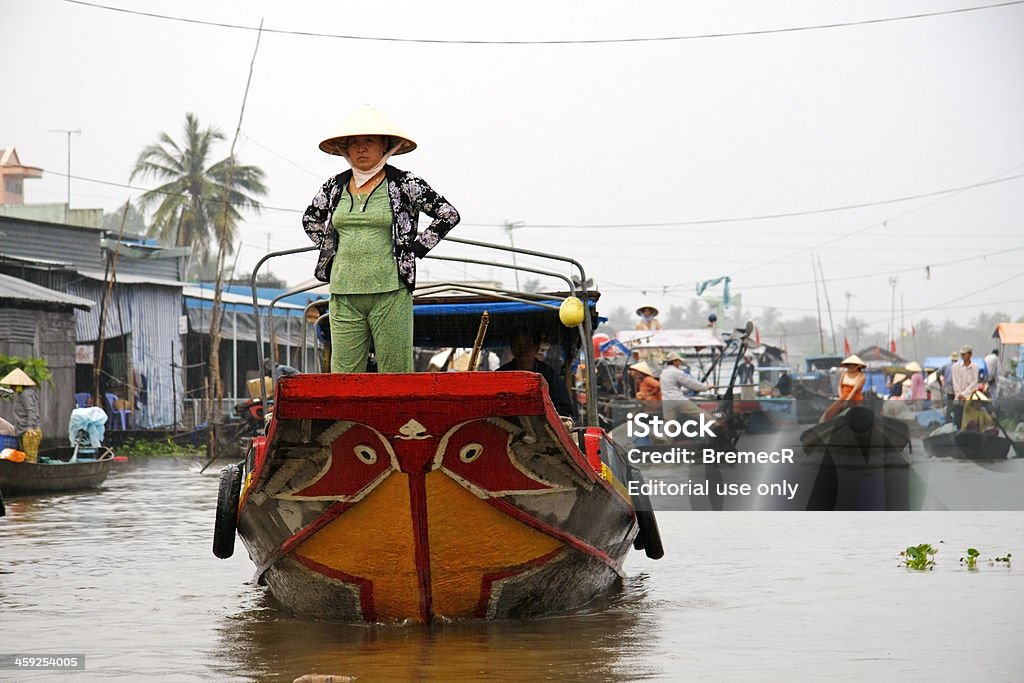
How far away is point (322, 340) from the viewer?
8.62 m

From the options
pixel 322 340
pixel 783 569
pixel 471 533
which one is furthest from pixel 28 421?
pixel 471 533

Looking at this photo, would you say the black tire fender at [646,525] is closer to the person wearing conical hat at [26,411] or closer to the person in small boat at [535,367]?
the person in small boat at [535,367]

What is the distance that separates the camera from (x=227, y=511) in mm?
7719

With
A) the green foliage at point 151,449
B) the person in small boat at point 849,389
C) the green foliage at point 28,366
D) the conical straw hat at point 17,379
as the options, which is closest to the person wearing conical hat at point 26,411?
the conical straw hat at point 17,379

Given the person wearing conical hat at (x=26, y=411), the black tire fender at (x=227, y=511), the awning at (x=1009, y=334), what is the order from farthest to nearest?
the awning at (x=1009, y=334) < the person wearing conical hat at (x=26, y=411) < the black tire fender at (x=227, y=511)

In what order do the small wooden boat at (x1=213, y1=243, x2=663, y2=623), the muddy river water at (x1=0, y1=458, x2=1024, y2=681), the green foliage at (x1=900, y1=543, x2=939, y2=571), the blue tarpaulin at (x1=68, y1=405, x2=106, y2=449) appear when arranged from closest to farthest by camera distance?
the small wooden boat at (x1=213, y1=243, x2=663, y2=623)
the muddy river water at (x1=0, y1=458, x2=1024, y2=681)
the green foliage at (x1=900, y1=543, x2=939, y2=571)
the blue tarpaulin at (x1=68, y1=405, x2=106, y2=449)

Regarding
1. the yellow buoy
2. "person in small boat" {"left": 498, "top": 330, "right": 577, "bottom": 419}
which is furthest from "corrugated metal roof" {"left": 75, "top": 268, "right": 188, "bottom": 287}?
the yellow buoy

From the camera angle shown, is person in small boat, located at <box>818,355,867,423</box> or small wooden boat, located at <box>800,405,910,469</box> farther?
person in small boat, located at <box>818,355,867,423</box>

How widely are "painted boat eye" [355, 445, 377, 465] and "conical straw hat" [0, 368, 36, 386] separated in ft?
35.2

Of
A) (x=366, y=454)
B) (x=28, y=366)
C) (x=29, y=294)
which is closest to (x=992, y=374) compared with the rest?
(x=29, y=294)

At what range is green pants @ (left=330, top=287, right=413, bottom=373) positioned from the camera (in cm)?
623

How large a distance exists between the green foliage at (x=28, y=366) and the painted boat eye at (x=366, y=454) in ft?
38.4

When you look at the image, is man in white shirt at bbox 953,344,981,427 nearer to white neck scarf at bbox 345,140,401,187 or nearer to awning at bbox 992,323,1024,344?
awning at bbox 992,323,1024,344

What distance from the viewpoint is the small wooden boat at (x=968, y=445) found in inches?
610
